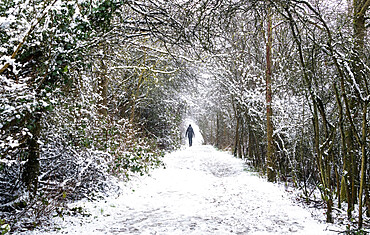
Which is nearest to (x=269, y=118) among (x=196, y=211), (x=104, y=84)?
(x=196, y=211)

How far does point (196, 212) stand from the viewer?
5.30m

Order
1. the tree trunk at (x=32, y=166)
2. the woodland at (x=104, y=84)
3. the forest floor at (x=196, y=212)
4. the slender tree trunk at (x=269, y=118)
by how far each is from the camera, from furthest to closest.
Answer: the slender tree trunk at (x=269, y=118), the tree trunk at (x=32, y=166), the forest floor at (x=196, y=212), the woodland at (x=104, y=84)

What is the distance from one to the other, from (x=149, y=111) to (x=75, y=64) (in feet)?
42.5

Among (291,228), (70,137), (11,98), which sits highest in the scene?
(11,98)

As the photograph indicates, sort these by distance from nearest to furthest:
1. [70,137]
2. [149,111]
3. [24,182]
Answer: [24,182] → [70,137] → [149,111]

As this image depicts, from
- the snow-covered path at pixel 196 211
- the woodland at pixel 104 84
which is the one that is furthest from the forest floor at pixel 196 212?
the woodland at pixel 104 84

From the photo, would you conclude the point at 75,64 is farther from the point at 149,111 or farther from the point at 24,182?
the point at 149,111

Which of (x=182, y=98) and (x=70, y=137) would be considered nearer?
(x=70, y=137)

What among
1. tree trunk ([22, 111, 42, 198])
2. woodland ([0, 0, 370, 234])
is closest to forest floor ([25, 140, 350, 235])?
woodland ([0, 0, 370, 234])

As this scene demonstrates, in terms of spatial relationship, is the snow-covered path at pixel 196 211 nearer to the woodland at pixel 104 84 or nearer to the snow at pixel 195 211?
the snow at pixel 195 211

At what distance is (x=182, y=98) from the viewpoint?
58.6ft

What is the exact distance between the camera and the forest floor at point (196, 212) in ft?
14.3

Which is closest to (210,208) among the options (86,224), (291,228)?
(291,228)

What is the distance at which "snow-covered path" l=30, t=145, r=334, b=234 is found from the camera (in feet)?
14.4
